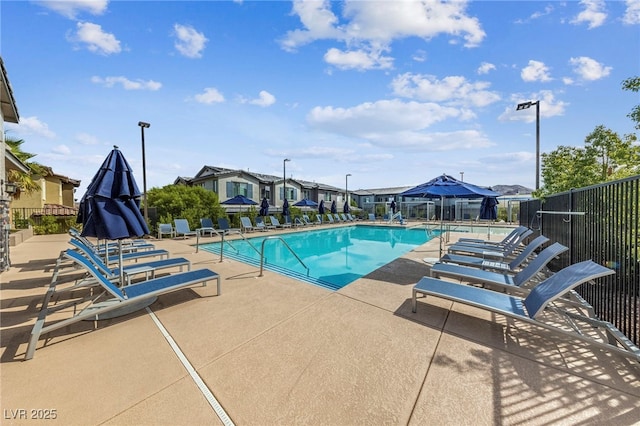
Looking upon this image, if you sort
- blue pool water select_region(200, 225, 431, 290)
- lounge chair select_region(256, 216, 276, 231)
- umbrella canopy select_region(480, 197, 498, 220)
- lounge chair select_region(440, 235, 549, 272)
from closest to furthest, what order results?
lounge chair select_region(440, 235, 549, 272) < blue pool water select_region(200, 225, 431, 290) < umbrella canopy select_region(480, 197, 498, 220) < lounge chair select_region(256, 216, 276, 231)

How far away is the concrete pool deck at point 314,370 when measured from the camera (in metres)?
1.93

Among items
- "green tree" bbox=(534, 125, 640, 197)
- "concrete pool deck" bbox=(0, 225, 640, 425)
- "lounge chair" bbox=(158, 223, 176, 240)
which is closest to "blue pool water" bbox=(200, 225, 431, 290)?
"concrete pool deck" bbox=(0, 225, 640, 425)

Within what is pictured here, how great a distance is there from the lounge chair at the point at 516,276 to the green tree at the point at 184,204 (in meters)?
13.8

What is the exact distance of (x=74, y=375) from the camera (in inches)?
92.8

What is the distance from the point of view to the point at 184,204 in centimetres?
1456

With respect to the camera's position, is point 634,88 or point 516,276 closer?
point 516,276

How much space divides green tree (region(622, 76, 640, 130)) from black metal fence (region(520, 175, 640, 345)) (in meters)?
Answer: 2.68

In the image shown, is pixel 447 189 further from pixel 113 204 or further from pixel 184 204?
pixel 184 204

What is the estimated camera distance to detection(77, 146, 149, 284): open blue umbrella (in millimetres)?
3738

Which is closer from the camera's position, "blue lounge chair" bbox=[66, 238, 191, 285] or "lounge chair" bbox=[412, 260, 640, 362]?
"lounge chair" bbox=[412, 260, 640, 362]

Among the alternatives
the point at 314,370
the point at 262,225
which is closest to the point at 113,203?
the point at 314,370

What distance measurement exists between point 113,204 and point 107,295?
5.34ft

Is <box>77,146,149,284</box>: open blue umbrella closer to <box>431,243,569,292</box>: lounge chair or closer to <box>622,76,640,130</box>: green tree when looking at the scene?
<box>431,243,569,292</box>: lounge chair

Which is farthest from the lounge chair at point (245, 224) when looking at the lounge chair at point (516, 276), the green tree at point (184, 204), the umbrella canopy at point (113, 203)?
the lounge chair at point (516, 276)
